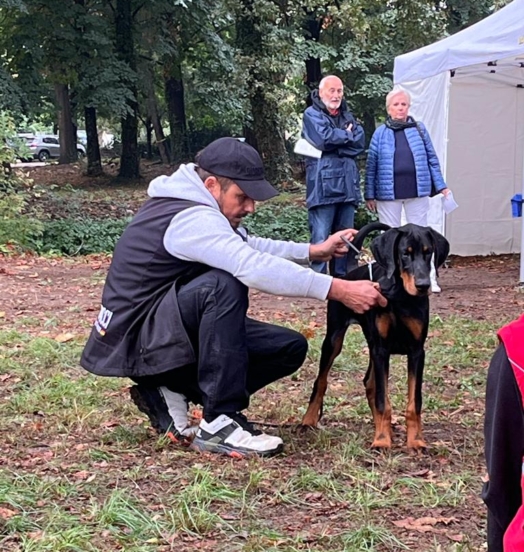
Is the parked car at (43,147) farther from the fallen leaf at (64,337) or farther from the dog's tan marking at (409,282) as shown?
the dog's tan marking at (409,282)

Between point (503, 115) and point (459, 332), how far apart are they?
616 cm

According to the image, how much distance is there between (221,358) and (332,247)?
2.81 ft

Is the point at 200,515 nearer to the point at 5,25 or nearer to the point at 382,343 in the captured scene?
the point at 382,343

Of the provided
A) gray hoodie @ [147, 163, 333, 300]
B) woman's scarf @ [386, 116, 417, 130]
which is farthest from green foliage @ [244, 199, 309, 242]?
gray hoodie @ [147, 163, 333, 300]

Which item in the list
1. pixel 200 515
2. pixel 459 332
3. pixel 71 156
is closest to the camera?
pixel 200 515

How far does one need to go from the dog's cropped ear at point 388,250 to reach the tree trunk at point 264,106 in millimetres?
15537

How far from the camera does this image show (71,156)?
32688mm

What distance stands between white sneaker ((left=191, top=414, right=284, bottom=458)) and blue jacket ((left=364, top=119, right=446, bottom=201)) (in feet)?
15.9

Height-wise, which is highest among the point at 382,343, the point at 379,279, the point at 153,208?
the point at 153,208

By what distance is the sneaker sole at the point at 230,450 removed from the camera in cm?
401

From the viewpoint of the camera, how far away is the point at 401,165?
8.50 m

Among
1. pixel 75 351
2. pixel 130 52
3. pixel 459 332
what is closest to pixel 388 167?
pixel 459 332

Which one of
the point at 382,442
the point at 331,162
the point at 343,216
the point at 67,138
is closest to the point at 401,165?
the point at 331,162

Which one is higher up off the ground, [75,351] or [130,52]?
[130,52]
